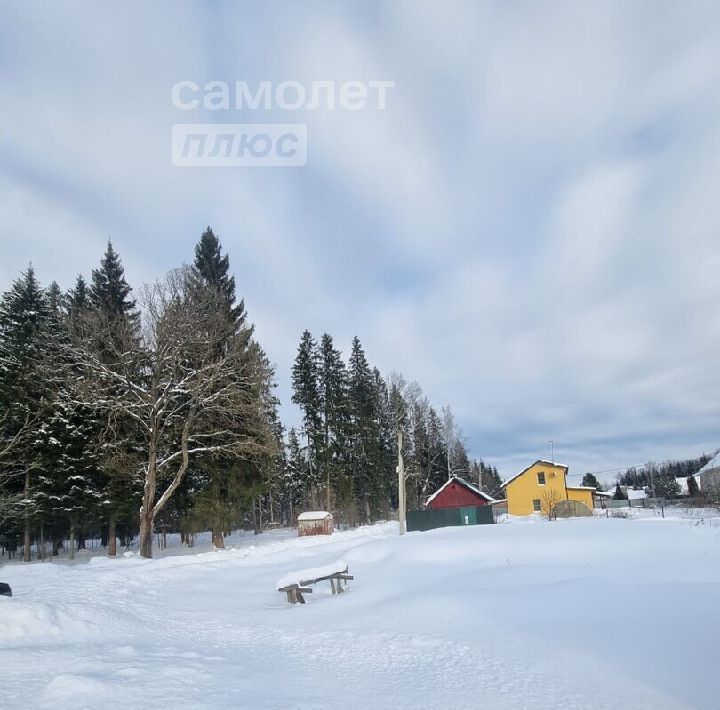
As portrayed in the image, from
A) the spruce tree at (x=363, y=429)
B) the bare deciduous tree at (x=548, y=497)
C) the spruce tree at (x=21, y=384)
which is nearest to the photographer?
the spruce tree at (x=21, y=384)

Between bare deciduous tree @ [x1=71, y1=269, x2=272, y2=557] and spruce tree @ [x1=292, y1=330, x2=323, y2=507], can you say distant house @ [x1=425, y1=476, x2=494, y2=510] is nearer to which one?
spruce tree @ [x1=292, y1=330, x2=323, y2=507]

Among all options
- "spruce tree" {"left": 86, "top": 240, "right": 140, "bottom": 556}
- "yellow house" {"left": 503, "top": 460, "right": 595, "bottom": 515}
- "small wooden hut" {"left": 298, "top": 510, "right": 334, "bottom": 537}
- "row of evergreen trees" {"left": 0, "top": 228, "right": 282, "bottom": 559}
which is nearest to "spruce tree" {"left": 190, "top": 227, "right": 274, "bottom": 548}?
"row of evergreen trees" {"left": 0, "top": 228, "right": 282, "bottom": 559}

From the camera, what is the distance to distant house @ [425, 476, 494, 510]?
46375mm

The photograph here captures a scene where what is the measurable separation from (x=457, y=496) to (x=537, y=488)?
933 centimetres

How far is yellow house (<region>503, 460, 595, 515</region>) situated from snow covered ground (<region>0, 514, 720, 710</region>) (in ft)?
123

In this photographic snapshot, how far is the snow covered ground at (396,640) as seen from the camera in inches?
207

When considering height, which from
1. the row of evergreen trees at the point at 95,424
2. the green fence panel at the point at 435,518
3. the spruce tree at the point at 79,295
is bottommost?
the green fence panel at the point at 435,518

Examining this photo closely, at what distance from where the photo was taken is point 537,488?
5078 cm

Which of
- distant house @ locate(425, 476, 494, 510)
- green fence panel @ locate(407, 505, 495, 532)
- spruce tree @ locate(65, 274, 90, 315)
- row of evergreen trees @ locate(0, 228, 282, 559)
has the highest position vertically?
spruce tree @ locate(65, 274, 90, 315)

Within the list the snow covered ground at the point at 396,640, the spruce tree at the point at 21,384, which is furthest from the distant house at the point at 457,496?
the snow covered ground at the point at 396,640

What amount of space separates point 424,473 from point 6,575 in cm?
4380

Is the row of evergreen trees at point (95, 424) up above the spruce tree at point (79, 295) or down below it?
below

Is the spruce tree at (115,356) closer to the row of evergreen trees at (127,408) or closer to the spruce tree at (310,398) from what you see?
the row of evergreen trees at (127,408)

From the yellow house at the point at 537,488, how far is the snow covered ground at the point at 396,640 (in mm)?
37390
